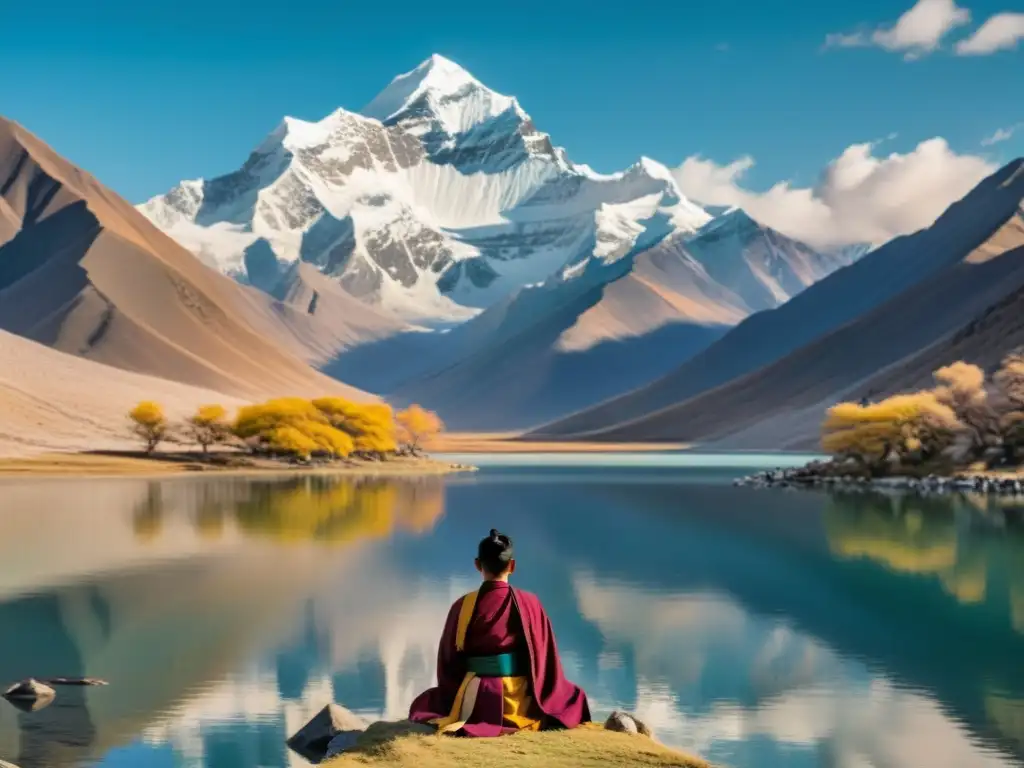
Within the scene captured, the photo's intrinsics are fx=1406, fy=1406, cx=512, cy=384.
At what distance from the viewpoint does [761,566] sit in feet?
149

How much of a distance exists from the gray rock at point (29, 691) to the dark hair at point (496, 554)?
11035 millimetres

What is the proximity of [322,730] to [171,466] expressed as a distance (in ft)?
328

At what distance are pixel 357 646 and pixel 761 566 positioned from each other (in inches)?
777

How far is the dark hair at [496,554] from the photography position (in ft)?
50.1

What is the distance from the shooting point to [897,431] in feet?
329

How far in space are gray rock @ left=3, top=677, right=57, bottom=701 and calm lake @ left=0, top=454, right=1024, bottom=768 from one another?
27 cm

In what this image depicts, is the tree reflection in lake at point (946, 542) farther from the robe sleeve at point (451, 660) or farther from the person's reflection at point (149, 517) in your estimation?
the person's reflection at point (149, 517)

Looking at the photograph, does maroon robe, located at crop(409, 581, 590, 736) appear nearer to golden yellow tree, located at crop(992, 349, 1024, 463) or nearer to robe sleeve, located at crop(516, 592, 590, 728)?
robe sleeve, located at crop(516, 592, 590, 728)

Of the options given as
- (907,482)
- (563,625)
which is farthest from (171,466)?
(563,625)

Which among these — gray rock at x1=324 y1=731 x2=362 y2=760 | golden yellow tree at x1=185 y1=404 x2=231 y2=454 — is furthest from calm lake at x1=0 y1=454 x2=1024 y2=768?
golden yellow tree at x1=185 y1=404 x2=231 y2=454

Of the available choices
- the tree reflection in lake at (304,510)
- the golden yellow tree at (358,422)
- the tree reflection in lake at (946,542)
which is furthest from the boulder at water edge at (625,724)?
the golden yellow tree at (358,422)

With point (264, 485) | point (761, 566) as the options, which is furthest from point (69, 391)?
point (761, 566)

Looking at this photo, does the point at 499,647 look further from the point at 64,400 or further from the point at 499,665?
the point at 64,400

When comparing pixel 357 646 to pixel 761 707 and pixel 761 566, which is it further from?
pixel 761 566
